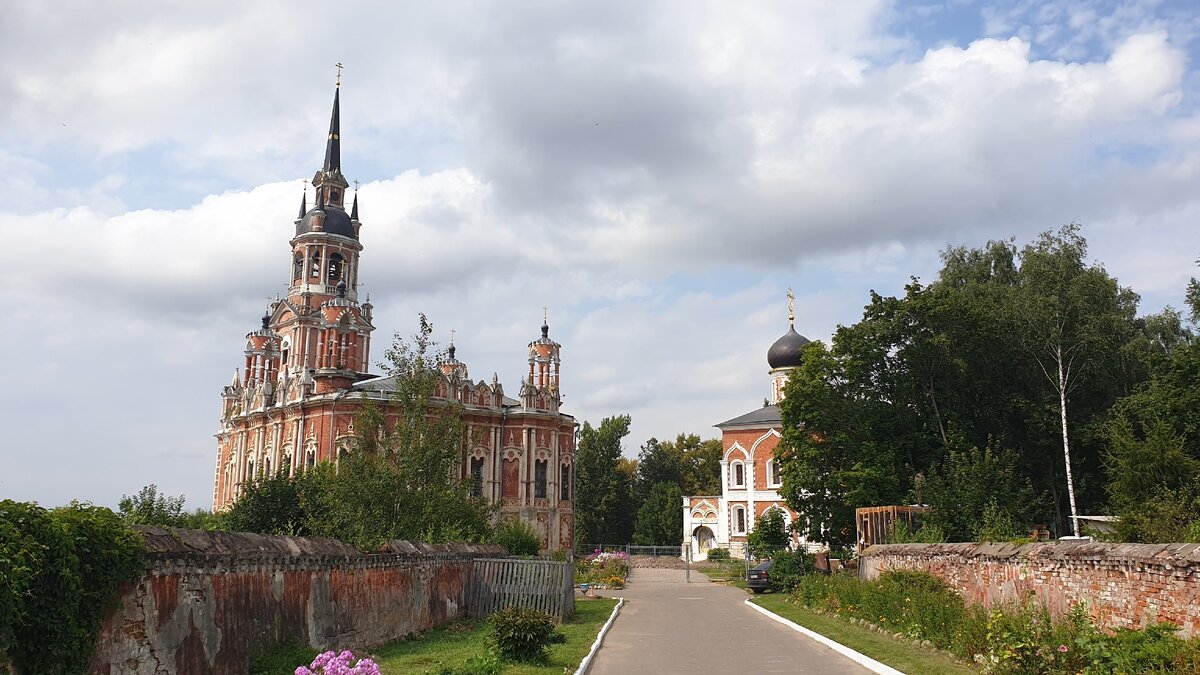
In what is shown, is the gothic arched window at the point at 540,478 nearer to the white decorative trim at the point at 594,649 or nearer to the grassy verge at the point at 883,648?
the white decorative trim at the point at 594,649

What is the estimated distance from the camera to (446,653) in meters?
14.2

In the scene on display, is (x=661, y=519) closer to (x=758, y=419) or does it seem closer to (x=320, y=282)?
(x=758, y=419)

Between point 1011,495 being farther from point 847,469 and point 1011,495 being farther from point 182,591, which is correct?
point 182,591

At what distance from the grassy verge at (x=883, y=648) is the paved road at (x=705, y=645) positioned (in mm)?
477

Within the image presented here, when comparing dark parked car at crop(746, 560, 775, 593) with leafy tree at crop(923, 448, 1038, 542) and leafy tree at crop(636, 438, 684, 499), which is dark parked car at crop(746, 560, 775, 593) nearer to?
leafy tree at crop(923, 448, 1038, 542)

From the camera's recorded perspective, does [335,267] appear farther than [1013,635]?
Yes

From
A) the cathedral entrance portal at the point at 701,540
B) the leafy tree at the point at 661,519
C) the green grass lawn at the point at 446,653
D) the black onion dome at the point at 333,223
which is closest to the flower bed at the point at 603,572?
the cathedral entrance portal at the point at 701,540

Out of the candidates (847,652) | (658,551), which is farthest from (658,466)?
(847,652)

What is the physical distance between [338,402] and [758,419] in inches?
1084

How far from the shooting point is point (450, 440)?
25.3m

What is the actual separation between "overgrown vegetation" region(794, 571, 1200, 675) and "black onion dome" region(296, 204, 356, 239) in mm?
47426

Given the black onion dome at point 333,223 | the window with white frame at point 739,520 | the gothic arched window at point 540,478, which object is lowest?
the window with white frame at point 739,520

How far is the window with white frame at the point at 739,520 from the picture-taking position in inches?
2336

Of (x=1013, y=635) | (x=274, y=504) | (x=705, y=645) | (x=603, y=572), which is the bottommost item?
(x=603, y=572)
